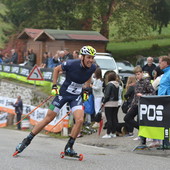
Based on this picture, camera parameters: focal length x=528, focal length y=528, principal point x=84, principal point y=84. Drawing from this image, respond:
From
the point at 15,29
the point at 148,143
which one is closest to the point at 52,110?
the point at 148,143

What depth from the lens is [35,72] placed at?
22.8 meters

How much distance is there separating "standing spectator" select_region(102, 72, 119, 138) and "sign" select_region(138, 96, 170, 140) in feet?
7.43

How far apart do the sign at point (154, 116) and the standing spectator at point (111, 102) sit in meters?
2.26

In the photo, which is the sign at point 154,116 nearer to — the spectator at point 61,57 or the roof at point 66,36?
the spectator at point 61,57

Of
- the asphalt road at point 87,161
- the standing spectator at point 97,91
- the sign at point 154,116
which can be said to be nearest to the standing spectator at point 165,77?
the sign at point 154,116

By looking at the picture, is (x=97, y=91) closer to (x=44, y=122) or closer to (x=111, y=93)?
(x=111, y=93)

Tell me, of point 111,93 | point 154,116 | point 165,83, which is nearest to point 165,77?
point 165,83

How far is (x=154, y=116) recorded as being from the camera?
11859 mm

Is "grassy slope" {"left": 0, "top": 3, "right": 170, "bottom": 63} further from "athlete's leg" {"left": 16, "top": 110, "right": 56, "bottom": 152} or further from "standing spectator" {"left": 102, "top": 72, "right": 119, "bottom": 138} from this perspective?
"athlete's leg" {"left": 16, "top": 110, "right": 56, "bottom": 152}

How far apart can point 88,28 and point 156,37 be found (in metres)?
19.5

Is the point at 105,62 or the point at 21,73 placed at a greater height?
the point at 105,62

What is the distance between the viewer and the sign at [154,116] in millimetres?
11727

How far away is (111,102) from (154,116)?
2.64m

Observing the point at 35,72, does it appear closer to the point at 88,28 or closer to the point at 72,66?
the point at 72,66
